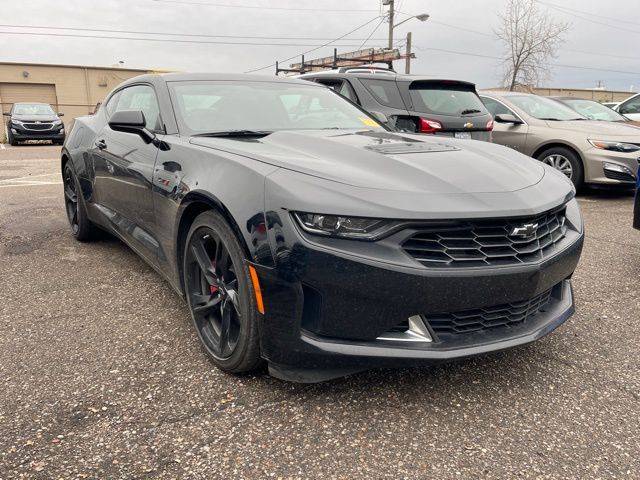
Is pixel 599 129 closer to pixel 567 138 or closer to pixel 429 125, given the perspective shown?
pixel 567 138

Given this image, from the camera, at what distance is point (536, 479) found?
1.74 metres

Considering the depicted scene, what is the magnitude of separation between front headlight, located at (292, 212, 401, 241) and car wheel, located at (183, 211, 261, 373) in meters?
0.35

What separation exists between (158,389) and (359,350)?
3.08ft

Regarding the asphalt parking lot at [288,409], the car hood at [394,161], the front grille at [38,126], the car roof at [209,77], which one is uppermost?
the car roof at [209,77]

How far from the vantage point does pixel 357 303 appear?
74.7 inches

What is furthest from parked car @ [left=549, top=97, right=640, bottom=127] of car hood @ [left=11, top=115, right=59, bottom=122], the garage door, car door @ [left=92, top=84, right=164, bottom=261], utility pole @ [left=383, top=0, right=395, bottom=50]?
the garage door

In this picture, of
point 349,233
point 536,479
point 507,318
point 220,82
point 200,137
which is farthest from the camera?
point 220,82

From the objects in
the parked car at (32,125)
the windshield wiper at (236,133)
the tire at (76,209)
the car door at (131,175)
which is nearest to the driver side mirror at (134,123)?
the car door at (131,175)

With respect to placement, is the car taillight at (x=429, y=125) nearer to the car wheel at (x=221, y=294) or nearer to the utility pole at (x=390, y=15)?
the car wheel at (x=221, y=294)

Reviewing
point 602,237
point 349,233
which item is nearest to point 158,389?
point 349,233

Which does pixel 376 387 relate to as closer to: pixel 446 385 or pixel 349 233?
pixel 446 385

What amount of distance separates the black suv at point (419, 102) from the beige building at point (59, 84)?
28.5 metres

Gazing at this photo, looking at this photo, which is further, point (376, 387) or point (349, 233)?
point (376, 387)

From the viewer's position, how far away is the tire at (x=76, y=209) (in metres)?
4.43
